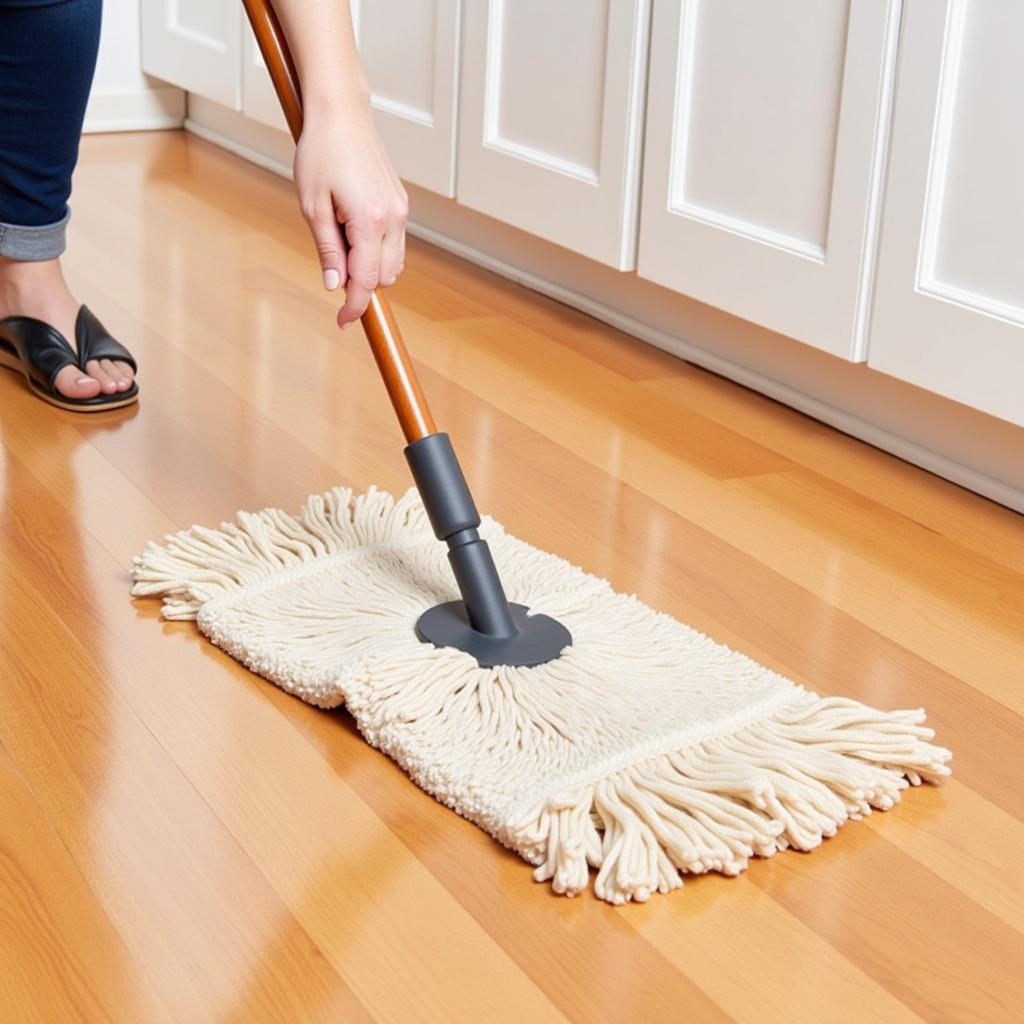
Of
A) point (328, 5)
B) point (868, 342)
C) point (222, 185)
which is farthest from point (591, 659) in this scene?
point (222, 185)

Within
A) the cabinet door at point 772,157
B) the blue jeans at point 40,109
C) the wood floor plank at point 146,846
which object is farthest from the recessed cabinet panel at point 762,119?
the wood floor plank at point 146,846

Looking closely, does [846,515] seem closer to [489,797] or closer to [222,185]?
[489,797]

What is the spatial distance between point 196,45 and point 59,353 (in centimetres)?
138

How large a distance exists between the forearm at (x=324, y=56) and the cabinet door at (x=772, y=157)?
585mm

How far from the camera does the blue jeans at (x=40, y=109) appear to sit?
4.89ft

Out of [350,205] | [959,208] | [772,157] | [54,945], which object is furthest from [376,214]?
[772,157]

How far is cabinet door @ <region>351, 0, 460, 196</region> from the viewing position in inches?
82.3

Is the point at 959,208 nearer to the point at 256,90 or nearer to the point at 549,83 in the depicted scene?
the point at 549,83

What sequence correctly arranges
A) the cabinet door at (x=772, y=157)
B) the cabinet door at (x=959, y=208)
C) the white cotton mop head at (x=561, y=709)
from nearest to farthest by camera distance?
the white cotton mop head at (x=561, y=709) → the cabinet door at (x=959, y=208) → the cabinet door at (x=772, y=157)

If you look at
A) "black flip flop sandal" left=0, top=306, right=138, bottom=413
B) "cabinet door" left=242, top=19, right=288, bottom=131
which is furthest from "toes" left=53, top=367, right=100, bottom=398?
"cabinet door" left=242, top=19, right=288, bottom=131

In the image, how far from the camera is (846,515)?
4.59 ft

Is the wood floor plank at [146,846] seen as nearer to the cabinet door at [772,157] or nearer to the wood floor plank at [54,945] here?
the wood floor plank at [54,945]

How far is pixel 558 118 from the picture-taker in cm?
188

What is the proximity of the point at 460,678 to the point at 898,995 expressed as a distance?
33 centimetres
